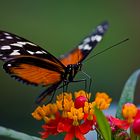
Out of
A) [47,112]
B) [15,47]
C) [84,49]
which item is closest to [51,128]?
[47,112]

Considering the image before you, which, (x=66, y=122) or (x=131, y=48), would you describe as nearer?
(x=66, y=122)

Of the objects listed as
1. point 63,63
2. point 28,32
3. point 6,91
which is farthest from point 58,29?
point 63,63

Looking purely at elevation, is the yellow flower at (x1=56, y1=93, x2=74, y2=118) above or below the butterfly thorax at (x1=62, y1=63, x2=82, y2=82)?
below

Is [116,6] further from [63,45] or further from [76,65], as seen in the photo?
[76,65]

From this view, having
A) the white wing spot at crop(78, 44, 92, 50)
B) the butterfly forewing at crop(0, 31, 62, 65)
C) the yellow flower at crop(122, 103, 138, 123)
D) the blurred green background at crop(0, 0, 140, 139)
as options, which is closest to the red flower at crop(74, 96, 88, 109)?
the yellow flower at crop(122, 103, 138, 123)

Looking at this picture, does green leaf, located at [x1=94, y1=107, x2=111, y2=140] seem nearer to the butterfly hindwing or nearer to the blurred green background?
the butterfly hindwing
